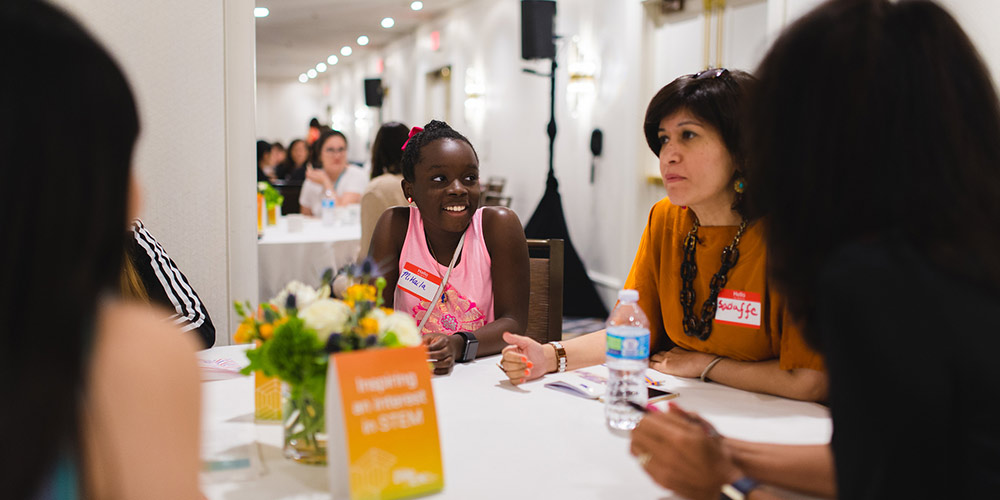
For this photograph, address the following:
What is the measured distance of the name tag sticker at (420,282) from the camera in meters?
2.13

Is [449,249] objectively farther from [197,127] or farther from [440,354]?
[197,127]

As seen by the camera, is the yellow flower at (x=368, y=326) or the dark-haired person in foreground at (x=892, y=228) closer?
the dark-haired person in foreground at (x=892, y=228)

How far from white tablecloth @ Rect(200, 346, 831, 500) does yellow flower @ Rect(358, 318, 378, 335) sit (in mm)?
246

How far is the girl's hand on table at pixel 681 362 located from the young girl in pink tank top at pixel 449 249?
0.44 metres

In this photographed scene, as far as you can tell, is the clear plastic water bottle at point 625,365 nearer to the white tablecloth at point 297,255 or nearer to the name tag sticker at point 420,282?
the name tag sticker at point 420,282

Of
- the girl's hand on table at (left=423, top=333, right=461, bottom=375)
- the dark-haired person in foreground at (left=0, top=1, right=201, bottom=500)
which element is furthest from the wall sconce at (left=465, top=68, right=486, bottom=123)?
the dark-haired person in foreground at (left=0, top=1, right=201, bottom=500)

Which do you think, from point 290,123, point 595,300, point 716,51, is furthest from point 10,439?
point 290,123

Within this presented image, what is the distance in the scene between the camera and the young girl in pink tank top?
2139 millimetres

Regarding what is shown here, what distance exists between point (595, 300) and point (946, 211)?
569 centimetres

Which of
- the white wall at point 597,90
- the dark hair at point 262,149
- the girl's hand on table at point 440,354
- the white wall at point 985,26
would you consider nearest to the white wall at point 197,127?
the girl's hand on table at point 440,354

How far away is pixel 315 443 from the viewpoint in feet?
3.82

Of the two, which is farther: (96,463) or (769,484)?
(769,484)

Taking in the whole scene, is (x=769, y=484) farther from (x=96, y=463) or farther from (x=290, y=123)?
(x=290, y=123)

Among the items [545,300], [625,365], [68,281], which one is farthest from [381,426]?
[545,300]
